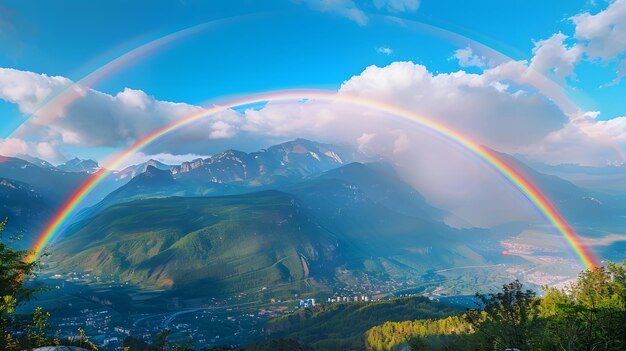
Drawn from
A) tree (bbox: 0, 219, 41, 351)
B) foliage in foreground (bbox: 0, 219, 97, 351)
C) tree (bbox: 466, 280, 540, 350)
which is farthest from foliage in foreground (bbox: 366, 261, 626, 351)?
tree (bbox: 0, 219, 41, 351)

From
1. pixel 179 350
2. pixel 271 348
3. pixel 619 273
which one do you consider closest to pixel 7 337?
pixel 179 350

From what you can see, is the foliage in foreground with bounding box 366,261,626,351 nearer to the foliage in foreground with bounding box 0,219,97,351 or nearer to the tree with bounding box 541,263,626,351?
the tree with bounding box 541,263,626,351

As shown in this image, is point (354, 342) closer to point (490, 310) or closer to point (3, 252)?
point (490, 310)

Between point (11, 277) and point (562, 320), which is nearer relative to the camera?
point (11, 277)

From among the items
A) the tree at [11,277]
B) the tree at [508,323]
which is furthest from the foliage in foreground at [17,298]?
the tree at [508,323]

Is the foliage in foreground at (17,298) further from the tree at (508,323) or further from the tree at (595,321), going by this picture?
the tree at (508,323)

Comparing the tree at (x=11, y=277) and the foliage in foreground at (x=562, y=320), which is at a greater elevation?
the tree at (x=11, y=277)

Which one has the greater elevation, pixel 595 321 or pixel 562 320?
pixel 595 321

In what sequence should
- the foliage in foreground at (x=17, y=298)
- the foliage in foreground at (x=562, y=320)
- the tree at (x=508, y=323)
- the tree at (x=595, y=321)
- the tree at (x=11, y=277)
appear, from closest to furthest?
the foliage in foreground at (x=17, y=298) < the tree at (x=11, y=277) < the tree at (x=595, y=321) < the foliage in foreground at (x=562, y=320) < the tree at (x=508, y=323)

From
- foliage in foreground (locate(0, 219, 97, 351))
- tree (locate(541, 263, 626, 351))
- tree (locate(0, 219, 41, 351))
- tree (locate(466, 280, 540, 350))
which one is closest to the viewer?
foliage in foreground (locate(0, 219, 97, 351))

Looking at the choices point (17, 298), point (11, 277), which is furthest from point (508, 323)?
point (11, 277)

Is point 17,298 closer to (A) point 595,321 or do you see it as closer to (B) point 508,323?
(B) point 508,323
